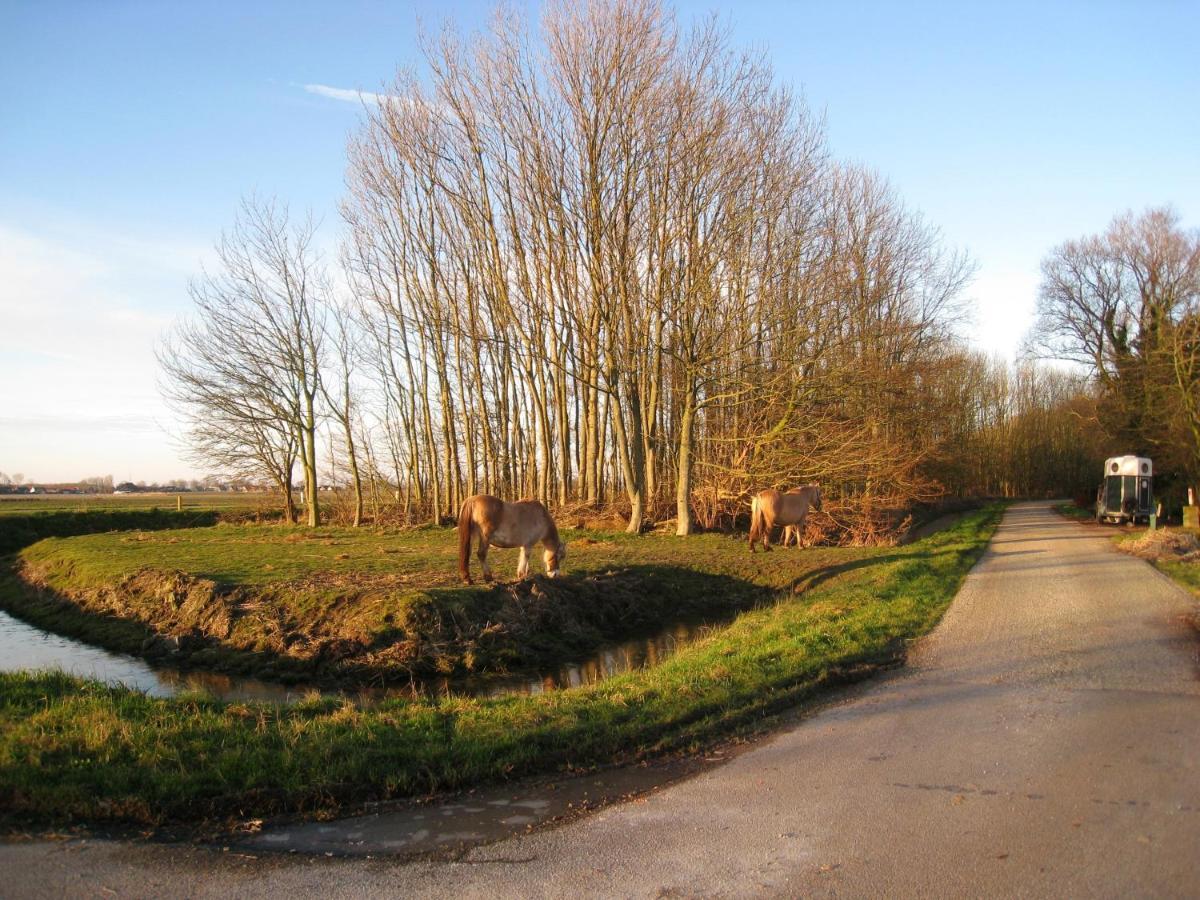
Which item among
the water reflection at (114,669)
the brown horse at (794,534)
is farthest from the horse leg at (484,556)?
the brown horse at (794,534)

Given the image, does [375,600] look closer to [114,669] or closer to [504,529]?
[504,529]

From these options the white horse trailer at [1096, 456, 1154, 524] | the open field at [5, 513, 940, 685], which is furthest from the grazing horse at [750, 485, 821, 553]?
the white horse trailer at [1096, 456, 1154, 524]

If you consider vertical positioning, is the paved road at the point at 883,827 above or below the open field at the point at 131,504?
below

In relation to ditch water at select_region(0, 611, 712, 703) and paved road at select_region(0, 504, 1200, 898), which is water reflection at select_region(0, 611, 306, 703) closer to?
ditch water at select_region(0, 611, 712, 703)

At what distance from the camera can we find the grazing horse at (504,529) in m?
14.0

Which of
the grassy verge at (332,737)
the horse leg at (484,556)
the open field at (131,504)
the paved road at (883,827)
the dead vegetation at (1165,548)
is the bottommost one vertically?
the dead vegetation at (1165,548)

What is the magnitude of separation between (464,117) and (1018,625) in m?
21.4

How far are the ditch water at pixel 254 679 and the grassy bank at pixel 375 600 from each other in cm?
36

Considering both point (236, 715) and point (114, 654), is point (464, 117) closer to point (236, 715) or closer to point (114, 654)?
point (114, 654)

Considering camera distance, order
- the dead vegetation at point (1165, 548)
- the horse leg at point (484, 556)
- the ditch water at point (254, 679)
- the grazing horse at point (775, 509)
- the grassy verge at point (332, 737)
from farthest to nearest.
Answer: the grazing horse at point (775, 509) < the dead vegetation at point (1165, 548) < the horse leg at point (484, 556) < the ditch water at point (254, 679) < the grassy verge at point (332, 737)

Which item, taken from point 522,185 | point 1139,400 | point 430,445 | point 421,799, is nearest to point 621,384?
point 522,185

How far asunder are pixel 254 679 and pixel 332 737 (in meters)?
5.57

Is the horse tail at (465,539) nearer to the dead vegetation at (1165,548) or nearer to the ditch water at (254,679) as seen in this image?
the ditch water at (254,679)

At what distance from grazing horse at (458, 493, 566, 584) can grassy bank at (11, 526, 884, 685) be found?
0.53 metres
